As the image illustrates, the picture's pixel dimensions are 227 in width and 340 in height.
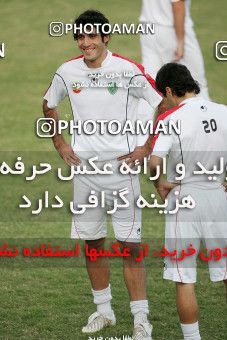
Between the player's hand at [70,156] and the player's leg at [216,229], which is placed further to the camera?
the player's hand at [70,156]

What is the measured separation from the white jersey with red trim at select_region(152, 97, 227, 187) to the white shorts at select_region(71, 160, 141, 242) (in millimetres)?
750

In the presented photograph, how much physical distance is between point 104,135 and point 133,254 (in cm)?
92

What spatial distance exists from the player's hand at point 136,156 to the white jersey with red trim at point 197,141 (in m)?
0.67

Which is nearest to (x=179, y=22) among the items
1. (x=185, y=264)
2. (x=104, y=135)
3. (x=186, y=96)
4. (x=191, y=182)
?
(x=104, y=135)

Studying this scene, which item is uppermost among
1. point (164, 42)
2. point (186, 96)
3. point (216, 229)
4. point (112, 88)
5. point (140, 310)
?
point (164, 42)

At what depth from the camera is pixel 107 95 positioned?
29.8 feet

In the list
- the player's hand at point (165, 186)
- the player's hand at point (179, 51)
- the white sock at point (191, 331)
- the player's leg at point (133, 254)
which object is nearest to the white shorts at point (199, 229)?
the player's hand at point (165, 186)

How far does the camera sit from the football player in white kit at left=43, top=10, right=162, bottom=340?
9.11 meters

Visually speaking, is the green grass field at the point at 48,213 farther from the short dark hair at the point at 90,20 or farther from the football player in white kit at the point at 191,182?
the short dark hair at the point at 90,20

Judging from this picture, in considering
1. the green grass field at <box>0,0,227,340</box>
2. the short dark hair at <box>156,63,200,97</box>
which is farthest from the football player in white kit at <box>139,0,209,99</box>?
the short dark hair at <box>156,63,200,97</box>

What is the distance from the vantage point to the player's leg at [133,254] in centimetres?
920

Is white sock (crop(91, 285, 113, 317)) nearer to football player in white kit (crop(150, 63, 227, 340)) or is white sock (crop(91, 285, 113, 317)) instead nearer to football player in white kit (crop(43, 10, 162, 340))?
football player in white kit (crop(43, 10, 162, 340))

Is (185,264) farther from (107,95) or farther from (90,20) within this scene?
(90,20)

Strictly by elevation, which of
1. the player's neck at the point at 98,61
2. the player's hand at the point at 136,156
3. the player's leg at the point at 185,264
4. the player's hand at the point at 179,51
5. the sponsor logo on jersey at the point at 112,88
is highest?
the player's hand at the point at 179,51
